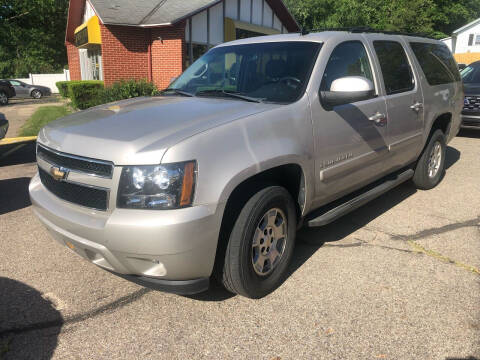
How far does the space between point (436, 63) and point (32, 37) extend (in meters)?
29.3

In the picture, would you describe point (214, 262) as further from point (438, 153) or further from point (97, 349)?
point (438, 153)

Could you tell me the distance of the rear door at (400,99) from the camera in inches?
163

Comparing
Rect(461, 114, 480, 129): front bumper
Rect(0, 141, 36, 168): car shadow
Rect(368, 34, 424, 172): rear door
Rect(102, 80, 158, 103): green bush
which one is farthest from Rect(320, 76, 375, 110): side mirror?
Rect(102, 80, 158, 103): green bush

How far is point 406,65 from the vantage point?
4.57m

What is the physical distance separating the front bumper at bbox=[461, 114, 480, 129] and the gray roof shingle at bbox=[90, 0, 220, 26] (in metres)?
9.74

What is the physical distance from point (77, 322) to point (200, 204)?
49.3 inches

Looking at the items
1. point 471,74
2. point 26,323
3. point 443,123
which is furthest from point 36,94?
point 26,323

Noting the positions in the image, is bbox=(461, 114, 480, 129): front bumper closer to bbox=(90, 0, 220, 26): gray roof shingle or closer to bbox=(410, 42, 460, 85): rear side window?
bbox=(410, 42, 460, 85): rear side window

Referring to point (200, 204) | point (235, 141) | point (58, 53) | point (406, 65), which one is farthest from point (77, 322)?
point (58, 53)

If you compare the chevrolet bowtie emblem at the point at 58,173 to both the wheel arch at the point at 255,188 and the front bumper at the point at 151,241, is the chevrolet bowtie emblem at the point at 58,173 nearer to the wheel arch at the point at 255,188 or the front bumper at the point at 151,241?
the front bumper at the point at 151,241

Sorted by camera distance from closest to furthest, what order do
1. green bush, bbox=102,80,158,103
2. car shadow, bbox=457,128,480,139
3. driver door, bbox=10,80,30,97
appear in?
1. car shadow, bbox=457,128,480,139
2. green bush, bbox=102,80,158,103
3. driver door, bbox=10,80,30,97

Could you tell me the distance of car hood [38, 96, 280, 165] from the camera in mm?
2428

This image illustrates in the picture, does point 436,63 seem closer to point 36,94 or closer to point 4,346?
point 4,346

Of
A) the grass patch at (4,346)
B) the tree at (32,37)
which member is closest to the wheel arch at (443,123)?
the grass patch at (4,346)
